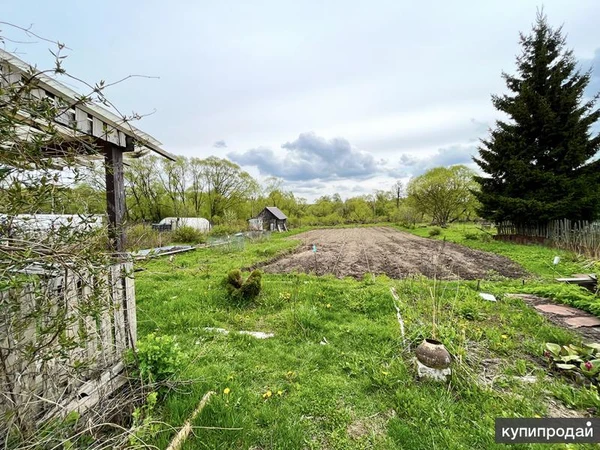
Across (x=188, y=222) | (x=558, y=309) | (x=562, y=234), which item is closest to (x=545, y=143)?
(x=562, y=234)

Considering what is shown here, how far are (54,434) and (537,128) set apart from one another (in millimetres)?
21077

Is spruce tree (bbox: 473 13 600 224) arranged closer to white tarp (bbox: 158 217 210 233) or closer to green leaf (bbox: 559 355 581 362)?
green leaf (bbox: 559 355 581 362)

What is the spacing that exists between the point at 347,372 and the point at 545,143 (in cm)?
1869

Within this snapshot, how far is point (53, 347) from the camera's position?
67.7 inches

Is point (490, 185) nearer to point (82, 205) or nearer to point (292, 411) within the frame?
point (292, 411)

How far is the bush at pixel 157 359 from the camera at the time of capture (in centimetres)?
250

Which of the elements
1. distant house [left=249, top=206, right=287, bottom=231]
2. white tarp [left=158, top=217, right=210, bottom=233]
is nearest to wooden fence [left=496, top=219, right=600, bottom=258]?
distant house [left=249, top=206, right=287, bottom=231]

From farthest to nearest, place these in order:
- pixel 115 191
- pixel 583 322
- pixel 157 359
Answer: pixel 583 322 → pixel 115 191 → pixel 157 359

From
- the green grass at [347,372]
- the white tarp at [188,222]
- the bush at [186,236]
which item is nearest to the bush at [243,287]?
the green grass at [347,372]

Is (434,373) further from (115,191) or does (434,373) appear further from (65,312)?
(115,191)

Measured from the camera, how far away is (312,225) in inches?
1914

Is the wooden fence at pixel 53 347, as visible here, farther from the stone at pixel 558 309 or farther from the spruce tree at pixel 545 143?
the spruce tree at pixel 545 143

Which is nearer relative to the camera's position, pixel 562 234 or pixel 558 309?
pixel 558 309

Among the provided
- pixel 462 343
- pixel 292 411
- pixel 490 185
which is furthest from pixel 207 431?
pixel 490 185
